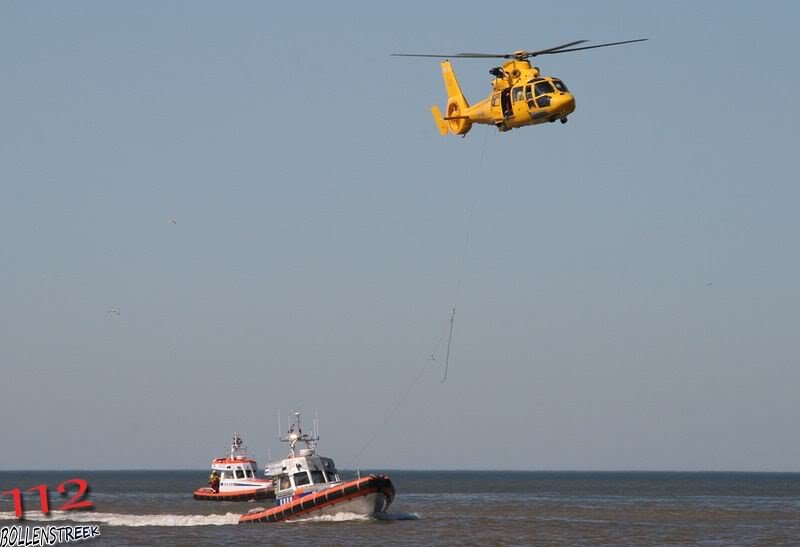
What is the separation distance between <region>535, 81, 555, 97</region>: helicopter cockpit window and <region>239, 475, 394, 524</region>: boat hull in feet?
41.7

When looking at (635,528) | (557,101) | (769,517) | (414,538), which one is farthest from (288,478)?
(769,517)

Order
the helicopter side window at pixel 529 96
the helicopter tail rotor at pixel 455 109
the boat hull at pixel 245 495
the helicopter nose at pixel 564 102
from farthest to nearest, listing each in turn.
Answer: the boat hull at pixel 245 495 → the helicopter tail rotor at pixel 455 109 → the helicopter side window at pixel 529 96 → the helicopter nose at pixel 564 102

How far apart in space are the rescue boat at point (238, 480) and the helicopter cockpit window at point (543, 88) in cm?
2876

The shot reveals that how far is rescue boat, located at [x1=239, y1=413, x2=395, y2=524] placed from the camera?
1479 inches

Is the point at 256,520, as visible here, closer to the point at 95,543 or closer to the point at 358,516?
the point at 358,516

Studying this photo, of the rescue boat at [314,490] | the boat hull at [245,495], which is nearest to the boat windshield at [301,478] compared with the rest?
the rescue boat at [314,490]

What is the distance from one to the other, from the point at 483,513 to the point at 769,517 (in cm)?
1042

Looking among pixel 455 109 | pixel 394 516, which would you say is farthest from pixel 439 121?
pixel 394 516

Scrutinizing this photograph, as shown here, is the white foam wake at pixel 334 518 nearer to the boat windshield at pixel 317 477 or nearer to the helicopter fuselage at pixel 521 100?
the boat windshield at pixel 317 477

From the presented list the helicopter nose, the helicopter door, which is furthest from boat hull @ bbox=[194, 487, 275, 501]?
the helicopter nose

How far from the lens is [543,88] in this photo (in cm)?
3125

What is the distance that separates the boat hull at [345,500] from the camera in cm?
3750

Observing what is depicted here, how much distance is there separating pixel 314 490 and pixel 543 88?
1417 centimetres

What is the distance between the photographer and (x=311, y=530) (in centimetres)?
3553
